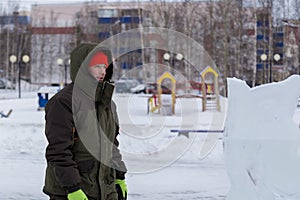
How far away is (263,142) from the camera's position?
452 centimetres

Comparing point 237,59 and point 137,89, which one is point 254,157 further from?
point 137,89

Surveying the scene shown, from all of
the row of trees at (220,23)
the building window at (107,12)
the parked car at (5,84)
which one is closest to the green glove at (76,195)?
the row of trees at (220,23)

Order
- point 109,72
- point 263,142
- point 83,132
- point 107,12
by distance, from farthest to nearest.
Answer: point 107,12
point 263,142
point 109,72
point 83,132

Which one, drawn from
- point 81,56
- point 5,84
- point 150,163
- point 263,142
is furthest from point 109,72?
point 5,84

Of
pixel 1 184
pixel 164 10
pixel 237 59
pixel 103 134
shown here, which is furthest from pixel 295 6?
pixel 103 134

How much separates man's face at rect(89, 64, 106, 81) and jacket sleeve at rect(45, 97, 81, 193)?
256 mm

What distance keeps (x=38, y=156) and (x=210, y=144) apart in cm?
378

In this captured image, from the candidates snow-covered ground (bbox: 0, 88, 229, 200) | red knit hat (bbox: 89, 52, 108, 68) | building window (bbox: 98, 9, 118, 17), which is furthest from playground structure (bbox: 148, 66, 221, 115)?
building window (bbox: 98, 9, 118, 17)

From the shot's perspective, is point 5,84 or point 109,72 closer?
point 109,72

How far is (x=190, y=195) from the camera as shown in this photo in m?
7.38

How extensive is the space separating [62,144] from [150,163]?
22.8 feet

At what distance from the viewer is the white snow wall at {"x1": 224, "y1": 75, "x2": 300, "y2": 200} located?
4.50 m

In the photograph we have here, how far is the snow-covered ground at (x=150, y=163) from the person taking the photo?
7609mm

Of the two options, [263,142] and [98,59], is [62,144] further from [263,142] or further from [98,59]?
[263,142]
